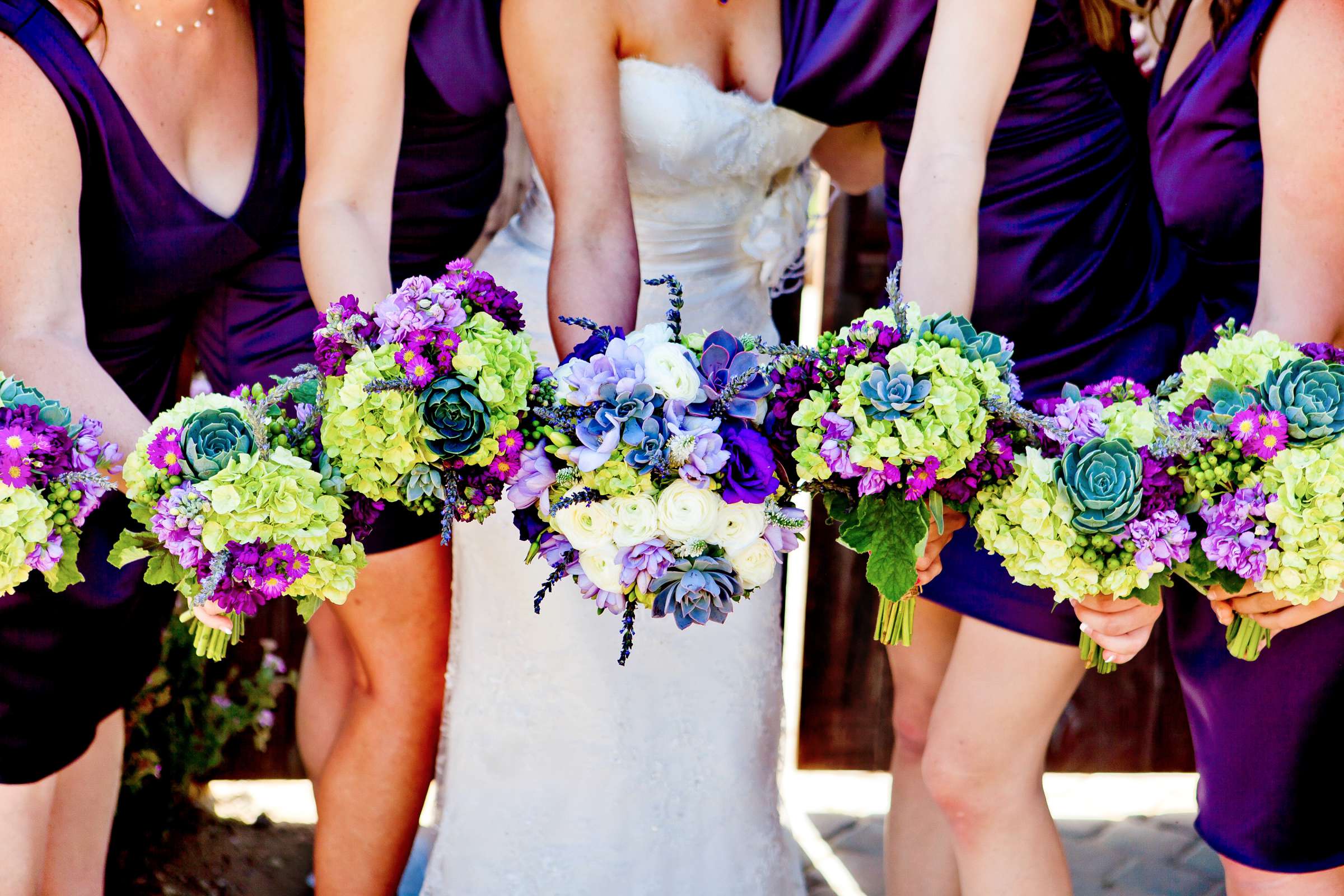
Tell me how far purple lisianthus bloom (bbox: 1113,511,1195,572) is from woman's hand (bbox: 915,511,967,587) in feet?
0.96

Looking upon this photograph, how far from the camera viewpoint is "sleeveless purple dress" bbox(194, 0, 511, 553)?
2.69m

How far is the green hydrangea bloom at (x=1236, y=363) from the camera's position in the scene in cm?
191

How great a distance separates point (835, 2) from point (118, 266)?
1.47 meters

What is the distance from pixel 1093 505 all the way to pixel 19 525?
147 centimetres

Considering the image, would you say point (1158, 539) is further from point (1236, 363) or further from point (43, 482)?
point (43, 482)

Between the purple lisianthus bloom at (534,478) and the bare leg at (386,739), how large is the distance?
2.92 ft

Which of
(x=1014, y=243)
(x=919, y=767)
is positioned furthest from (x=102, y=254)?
(x=919, y=767)

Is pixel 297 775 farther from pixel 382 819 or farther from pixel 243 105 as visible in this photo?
pixel 243 105

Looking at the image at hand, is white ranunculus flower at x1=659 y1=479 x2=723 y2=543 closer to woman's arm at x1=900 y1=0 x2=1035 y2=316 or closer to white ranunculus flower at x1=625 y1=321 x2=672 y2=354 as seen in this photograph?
white ranunculus flower at x1=625 y1=321 x2=672 y2=354

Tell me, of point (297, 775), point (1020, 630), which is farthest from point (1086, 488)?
point (297, 775)

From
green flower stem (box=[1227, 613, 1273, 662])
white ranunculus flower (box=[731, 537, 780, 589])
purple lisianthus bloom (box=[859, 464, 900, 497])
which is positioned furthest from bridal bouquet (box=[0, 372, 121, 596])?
green flower stem (box=[1227, 613, 1273, 662])

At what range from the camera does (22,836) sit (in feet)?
7.77

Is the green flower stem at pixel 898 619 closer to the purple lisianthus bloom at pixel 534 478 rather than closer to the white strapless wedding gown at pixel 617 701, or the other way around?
the purple lisianthus bloom at pixel 534 478

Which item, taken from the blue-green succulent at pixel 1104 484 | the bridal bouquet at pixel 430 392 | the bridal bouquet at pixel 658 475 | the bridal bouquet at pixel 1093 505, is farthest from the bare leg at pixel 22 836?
the blue-green succulent at pixel 1104 484
